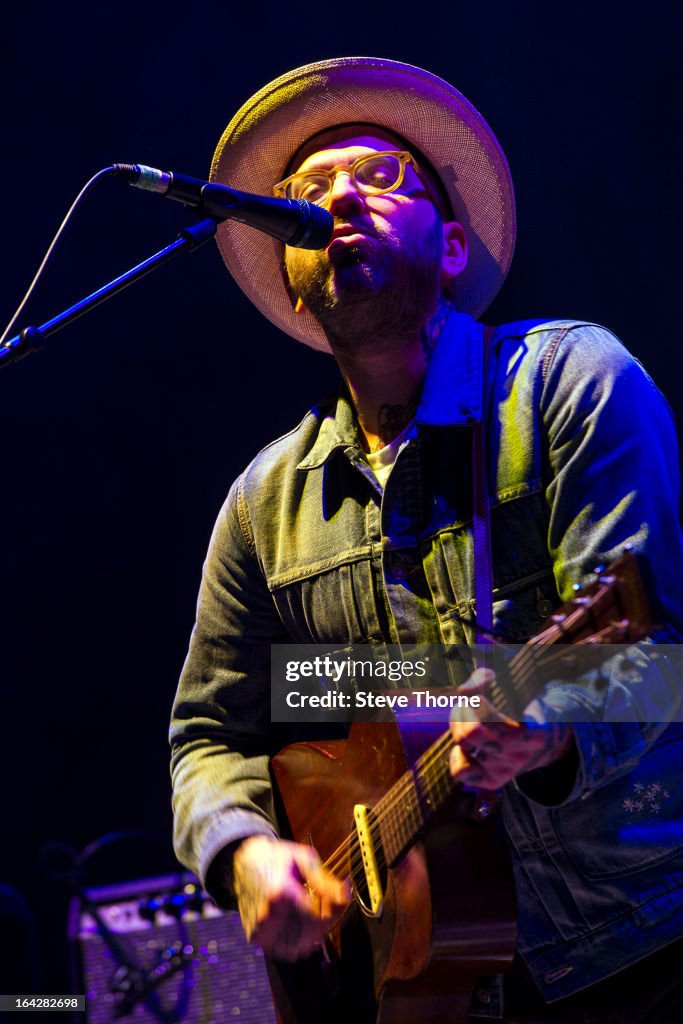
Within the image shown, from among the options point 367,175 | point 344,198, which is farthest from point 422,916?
point 367,175

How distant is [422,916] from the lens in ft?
5.88

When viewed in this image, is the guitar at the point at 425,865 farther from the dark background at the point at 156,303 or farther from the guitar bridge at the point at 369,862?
the dark background at the point at 156,303

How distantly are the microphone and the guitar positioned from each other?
98 cm

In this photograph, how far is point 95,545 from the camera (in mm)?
4547

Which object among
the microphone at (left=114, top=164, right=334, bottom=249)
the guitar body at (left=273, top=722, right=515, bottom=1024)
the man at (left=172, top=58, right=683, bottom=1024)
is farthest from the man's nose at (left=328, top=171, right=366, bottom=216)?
the guitar body at (left=273, top=722, right=515, bottom=1024)

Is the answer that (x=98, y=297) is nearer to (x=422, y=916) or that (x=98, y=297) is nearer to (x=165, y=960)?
(x=422, y=916)

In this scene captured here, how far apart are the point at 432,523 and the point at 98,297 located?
84 cm

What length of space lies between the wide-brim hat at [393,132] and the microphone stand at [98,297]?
903mm

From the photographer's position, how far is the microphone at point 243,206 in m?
2.01

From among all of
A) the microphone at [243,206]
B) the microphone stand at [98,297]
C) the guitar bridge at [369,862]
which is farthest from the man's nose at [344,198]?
the guitar bridge at [369,862]

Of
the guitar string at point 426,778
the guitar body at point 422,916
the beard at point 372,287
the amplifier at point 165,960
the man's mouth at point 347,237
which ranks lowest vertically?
the amplifier at point 165,960

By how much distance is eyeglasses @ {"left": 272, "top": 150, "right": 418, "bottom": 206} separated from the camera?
2.59 meters

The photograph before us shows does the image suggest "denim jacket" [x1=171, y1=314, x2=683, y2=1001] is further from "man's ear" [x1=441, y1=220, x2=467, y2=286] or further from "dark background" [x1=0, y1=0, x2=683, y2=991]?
"dark background" [x1=0, y1=0, x2=683, y2=991]

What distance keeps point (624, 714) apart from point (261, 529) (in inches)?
47.4
